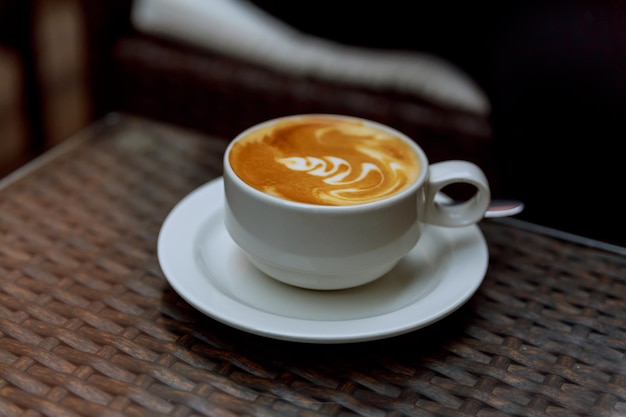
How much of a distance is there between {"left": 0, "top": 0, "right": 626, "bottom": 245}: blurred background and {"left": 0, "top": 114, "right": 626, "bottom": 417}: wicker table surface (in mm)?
243

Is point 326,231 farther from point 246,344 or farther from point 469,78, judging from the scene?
point 469,78

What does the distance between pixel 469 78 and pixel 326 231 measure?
21.7 inches

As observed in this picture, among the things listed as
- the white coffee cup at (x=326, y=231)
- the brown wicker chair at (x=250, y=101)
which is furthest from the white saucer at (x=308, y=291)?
the brown wicker chair at (x=250, y=101)

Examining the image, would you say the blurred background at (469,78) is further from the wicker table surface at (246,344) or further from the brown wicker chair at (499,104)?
the wicker table surface at (246,344)

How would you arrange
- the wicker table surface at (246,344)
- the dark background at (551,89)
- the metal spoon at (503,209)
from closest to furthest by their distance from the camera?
the wicker table surface at (246,344)
the metal spoon at (503,209)
the dark background at (551,89)

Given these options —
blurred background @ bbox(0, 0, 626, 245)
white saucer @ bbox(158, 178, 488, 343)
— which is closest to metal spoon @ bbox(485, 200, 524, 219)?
white saucer @ bbox(158, 178, 488, 343)

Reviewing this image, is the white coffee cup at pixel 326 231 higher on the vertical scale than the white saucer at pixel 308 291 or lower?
higher

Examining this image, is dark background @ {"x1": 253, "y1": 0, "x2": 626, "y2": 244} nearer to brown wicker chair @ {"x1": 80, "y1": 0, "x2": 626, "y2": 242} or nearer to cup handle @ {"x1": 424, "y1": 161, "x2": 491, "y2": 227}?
brown wicker chair @ {"x1": 80, "y1": 0, "x2": 626, "y2": 242}

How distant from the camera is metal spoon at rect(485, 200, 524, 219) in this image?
598 millimetres

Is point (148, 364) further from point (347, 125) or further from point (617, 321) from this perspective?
point (617, 321)

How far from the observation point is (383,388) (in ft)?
1.58

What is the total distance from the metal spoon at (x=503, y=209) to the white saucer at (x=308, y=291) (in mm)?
19

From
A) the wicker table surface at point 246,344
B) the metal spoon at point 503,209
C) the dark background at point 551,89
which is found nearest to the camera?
the wicker table surface at point 246,344

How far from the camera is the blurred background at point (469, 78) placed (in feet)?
2.72
